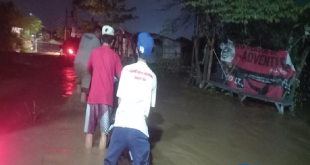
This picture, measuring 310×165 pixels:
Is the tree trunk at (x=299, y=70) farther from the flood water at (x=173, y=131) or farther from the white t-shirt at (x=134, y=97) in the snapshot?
the white t-shirt at (x=134, y=97)

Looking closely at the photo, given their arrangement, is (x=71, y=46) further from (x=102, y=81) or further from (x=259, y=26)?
(x=102, y=81)

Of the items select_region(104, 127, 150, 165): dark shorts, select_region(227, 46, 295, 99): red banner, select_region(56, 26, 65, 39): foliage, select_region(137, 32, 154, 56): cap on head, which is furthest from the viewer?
select_region(56, 26, 65, 39): foliage

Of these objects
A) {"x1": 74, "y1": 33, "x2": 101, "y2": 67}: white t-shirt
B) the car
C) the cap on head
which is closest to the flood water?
{"x1": 74, "y1": 33, "x2": 101, "y2": 67}: white t-shirt

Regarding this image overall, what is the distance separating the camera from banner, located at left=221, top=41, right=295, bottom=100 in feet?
31.5

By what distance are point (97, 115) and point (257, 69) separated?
6718 mm

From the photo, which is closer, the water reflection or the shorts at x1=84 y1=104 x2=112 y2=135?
the shorts at x1=84 y1=104 x2=112 y2=135

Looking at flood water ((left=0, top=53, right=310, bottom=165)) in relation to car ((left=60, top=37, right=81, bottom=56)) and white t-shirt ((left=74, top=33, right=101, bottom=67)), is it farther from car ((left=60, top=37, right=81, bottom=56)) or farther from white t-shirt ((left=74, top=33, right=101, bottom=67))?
car ((left=60, top=37, right=81, bottom=56))

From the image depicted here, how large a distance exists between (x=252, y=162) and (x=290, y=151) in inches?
49.4

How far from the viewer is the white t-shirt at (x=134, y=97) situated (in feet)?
11.0

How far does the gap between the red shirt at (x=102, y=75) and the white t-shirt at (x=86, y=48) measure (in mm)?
1245

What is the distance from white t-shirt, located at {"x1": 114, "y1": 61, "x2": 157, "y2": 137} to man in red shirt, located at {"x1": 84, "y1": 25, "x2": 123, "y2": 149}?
1.39m

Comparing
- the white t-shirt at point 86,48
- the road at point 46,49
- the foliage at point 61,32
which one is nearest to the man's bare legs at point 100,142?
the white t-shirt at point 86,48

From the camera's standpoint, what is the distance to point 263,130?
306 inches

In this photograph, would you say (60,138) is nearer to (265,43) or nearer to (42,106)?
(42,106)
